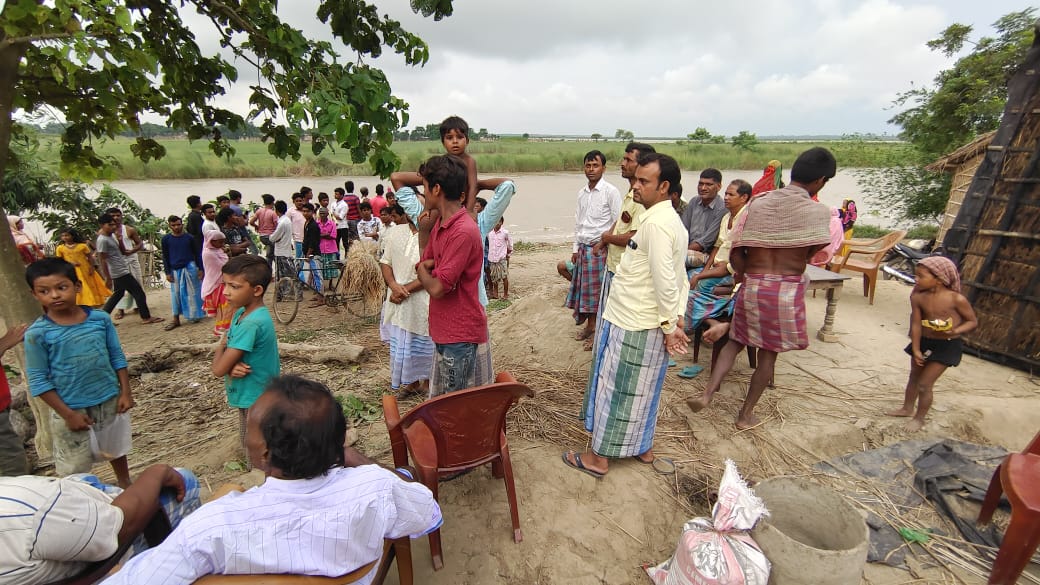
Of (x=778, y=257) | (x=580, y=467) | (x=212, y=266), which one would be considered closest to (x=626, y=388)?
(x=580, y=467)

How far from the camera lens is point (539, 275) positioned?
374 inches

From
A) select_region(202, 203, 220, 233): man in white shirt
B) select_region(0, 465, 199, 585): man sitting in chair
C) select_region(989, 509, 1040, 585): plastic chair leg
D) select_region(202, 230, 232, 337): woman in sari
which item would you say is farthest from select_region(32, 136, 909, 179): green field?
select_region(0, 465, 199, 585): man sitting in chair

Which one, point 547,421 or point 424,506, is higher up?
point 424,506

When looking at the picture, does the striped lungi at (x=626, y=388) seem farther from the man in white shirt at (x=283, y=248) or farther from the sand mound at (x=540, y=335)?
the man in white shirt at (x=283, y=248)

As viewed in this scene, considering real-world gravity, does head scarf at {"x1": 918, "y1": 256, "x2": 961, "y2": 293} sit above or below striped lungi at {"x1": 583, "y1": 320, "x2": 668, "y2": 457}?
above

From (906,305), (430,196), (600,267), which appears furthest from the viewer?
(906,305)

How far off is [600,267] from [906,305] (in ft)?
14.5

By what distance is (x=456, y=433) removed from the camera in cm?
214

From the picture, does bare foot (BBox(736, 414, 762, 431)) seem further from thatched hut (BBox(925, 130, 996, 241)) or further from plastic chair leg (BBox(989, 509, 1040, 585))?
thatched hut (BBox(925, 130, 996, 241))

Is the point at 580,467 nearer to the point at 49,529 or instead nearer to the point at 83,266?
the point at 49,529

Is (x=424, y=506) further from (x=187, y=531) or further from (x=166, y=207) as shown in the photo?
(x=166, y=207)

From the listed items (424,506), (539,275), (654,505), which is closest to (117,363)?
(424,506)

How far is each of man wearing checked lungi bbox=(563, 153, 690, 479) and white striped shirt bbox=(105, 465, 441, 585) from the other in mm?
1544

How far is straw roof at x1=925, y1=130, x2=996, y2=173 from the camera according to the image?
25.8 ft
